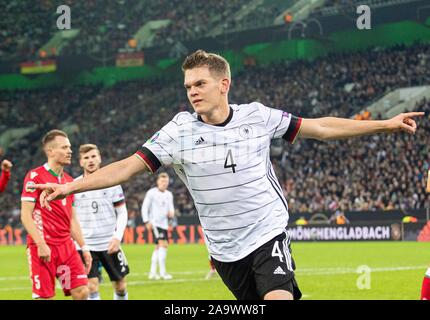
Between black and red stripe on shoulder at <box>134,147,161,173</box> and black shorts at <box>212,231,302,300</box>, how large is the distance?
92 centimetres

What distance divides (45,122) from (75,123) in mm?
2701

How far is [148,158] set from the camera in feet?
21.7

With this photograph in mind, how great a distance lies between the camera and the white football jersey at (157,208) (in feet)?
73.5

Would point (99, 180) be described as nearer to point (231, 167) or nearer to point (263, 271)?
point (231, 167)

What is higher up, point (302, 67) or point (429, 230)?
point (302, 67)

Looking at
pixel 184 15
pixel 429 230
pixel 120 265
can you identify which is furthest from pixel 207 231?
pixel 184 15

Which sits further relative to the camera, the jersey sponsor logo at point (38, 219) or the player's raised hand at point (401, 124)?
the jersey sponsor logo at point (38, 219)

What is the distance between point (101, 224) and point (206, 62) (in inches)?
301

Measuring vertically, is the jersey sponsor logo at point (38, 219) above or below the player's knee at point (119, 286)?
above

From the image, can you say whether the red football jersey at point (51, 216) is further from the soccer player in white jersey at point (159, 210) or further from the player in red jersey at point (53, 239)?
the soccer player in white jersey at point (159, 210)

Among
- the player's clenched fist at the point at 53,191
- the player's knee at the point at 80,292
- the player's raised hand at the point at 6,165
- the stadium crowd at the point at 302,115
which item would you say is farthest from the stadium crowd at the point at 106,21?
the player's clenched fist at the point at 53,191

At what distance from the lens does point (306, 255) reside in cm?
2711

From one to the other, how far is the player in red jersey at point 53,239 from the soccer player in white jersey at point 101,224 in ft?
6.18

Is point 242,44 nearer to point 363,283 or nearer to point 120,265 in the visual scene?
point 363,283
